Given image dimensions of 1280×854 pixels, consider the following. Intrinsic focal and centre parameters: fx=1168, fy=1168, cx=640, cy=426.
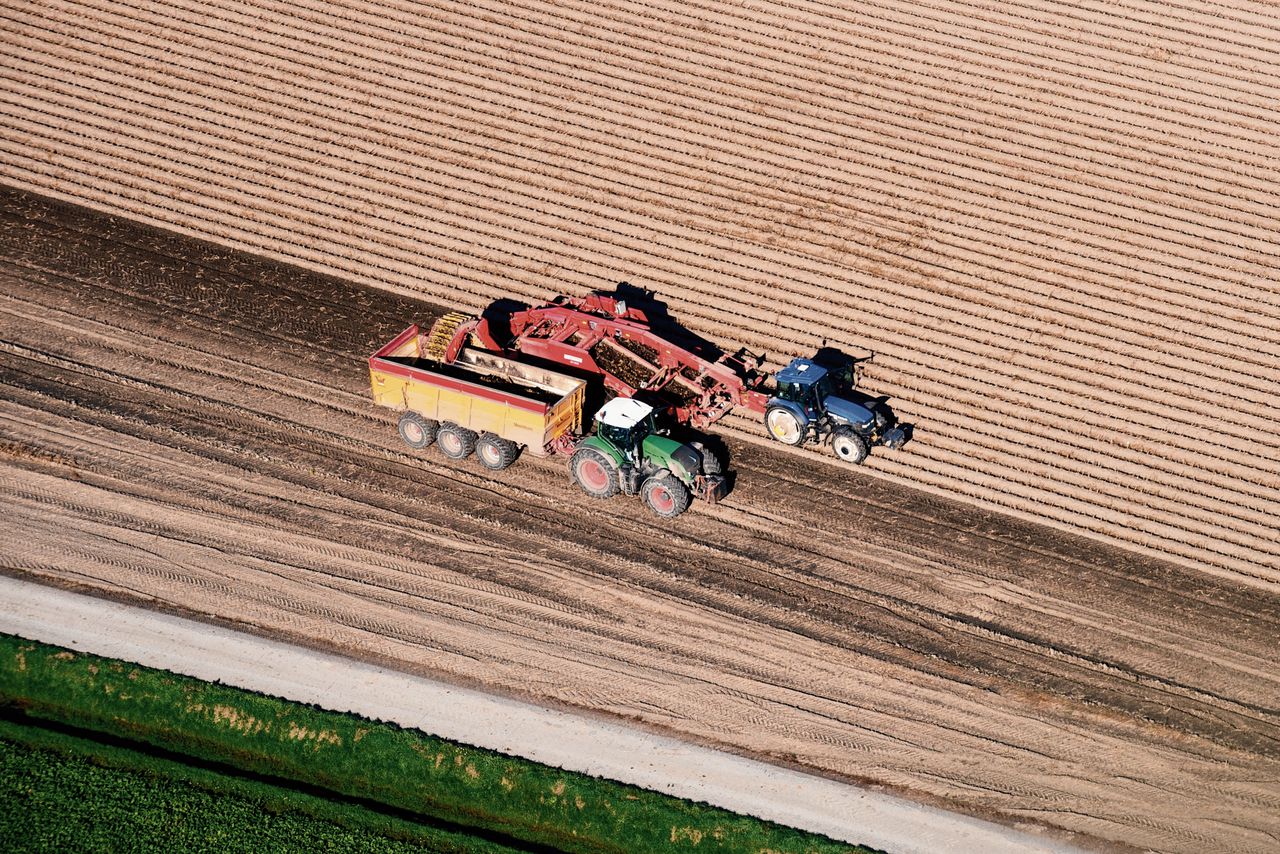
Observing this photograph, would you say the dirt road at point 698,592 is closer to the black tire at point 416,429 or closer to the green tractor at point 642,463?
the black tire at point 416,429

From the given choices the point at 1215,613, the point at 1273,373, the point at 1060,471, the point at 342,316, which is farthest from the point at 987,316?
the point at 342,316

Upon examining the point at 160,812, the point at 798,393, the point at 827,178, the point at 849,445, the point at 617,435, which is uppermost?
the point at 827,178

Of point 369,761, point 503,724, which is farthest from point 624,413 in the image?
point 369,761

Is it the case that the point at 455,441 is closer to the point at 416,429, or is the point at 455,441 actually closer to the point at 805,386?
the point at 416,429

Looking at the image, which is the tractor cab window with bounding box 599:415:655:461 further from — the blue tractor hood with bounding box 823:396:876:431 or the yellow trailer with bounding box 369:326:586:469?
the blue tractor hood with bounding box 823:396:876:431

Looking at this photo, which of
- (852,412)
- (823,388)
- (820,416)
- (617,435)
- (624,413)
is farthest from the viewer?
(820,416)

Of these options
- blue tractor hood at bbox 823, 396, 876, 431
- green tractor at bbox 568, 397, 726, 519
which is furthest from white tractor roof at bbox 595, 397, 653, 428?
blue tractor hood at bbox 823, 396, 876, 431

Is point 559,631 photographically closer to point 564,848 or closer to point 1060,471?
point 564,848
